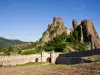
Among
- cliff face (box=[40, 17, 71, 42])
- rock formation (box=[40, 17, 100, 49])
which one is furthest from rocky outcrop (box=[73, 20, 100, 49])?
cliff face (box=[40, 17, 71, 42])

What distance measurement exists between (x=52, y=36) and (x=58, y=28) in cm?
327

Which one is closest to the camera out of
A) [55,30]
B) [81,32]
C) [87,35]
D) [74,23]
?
[87,35]

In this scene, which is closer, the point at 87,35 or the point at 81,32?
the point at 87,35

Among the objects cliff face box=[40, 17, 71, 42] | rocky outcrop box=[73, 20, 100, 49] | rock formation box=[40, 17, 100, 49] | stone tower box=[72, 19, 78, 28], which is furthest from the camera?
stone tower box=[72, 19, 78, 28]

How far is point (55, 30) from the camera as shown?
254 ft

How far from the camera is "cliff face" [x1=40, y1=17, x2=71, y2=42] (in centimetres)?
7675

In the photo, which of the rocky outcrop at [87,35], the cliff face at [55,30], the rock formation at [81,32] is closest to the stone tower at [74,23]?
the rock formation at [81,32]

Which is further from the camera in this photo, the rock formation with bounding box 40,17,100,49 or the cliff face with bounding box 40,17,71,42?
the cliff face with bounding box 40,17,71,42

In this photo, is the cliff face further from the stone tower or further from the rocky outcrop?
the rocky outcrop

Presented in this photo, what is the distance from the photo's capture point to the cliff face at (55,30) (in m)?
76.8

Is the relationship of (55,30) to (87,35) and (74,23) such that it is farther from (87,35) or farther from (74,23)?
(87,35)

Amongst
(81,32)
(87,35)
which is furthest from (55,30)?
(87,35)

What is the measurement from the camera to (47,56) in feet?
172

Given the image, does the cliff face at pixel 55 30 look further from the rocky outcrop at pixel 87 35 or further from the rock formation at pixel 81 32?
the rocky outcrop at pixel 87 35
